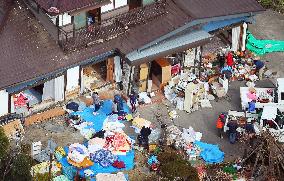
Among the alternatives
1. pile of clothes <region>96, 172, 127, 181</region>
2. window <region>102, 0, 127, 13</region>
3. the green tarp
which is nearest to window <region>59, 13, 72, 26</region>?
window <region>102, 0, 127, 13</region>

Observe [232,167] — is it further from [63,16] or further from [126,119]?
[63,16]

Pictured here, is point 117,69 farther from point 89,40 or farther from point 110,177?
point 110,177

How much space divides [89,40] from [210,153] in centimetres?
908

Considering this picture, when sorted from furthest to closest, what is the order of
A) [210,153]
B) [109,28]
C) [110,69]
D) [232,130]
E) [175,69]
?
1. [175,69]
2. [110,69]
3. [109,28]
4. [232,130]
5. [210,153]

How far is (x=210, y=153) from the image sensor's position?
3903 cm

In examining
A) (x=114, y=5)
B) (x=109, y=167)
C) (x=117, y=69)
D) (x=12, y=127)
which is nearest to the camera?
(x=109, y=167)

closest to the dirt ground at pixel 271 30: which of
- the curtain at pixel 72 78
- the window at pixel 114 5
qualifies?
→ the window at pixel 114 5

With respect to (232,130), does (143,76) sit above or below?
above

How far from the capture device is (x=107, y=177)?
3638 centimetres

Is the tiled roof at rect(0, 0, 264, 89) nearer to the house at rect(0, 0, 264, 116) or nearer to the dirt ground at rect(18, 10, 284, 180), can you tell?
the house at rect(0, 0, 264, 116)

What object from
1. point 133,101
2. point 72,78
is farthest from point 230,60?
point 72,78

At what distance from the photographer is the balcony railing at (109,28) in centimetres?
3997

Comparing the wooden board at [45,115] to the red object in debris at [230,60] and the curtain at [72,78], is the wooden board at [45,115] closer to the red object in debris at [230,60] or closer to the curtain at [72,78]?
the curtain at [72,78]

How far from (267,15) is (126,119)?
1621 cm
